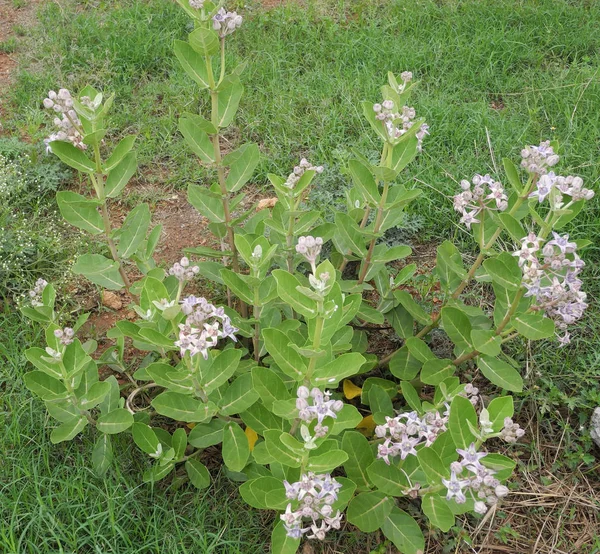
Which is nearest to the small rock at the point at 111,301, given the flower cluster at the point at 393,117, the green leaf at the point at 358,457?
the green leaf at the point at 358,457

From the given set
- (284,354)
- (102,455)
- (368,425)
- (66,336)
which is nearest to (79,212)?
(66,336)

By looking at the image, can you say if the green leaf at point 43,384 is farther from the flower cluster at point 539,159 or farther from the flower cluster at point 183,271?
the flower cluster at point 539,159

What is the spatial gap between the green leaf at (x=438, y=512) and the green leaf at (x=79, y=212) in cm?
157

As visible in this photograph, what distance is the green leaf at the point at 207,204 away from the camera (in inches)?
110

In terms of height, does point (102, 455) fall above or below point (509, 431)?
below

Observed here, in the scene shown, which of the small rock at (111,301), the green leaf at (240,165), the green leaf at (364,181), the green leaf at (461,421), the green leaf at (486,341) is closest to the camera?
the green leaf at (461,421)

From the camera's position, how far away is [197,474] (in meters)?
2.54

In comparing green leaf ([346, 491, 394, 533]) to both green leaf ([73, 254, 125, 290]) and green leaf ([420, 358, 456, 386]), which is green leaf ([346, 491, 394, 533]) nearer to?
green leaf ([420, 358, 456, 386])

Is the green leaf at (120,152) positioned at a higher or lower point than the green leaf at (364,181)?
higher

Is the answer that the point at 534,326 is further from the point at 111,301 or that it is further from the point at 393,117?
the point at 111,301

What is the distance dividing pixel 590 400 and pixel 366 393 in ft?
3.38

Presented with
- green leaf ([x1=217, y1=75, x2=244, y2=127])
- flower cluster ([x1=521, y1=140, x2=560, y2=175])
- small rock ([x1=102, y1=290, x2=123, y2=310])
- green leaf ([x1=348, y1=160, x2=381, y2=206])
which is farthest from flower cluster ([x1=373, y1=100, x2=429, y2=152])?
small rock ([x1=102, y1=290, x2=123, y2=310])

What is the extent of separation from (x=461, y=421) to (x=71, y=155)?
1630mm

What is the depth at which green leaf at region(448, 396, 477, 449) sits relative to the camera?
1.96 m
